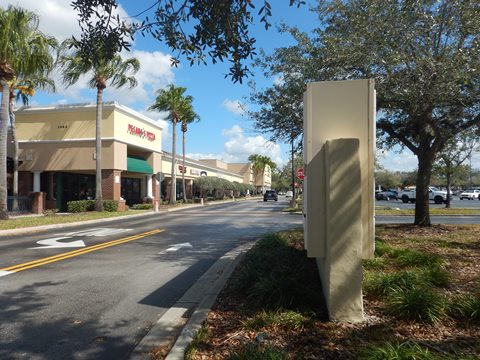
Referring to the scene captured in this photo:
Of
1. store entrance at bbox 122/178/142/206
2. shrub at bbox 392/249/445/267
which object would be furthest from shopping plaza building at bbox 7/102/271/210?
shrub at bbox 392/249/445/267

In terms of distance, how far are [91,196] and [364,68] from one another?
28.9 metres

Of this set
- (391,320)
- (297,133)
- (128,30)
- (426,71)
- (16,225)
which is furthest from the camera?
(16,225)

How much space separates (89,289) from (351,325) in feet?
14.4

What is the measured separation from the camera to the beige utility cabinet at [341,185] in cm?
438

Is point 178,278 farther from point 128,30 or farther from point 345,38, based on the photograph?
point 345,38

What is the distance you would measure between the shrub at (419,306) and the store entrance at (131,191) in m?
33.8

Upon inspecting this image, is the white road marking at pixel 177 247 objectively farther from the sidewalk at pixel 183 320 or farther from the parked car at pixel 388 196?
the parked car at pixel 388 196

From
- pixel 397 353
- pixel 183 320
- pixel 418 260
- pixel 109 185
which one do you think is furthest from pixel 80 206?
pixel 397 353

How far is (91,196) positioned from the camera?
1332 inches

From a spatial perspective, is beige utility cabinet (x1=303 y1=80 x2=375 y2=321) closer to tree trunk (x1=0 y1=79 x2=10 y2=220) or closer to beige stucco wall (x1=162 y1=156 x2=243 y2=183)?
tree trunk (x1=0 y1=79 x2=10 y2=220)

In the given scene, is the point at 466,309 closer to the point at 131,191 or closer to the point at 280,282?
the point at 280,282

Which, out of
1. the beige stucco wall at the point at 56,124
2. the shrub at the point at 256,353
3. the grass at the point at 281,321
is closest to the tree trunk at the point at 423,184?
the grass at the point at 281,321

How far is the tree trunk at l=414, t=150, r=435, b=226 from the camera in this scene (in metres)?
11.7

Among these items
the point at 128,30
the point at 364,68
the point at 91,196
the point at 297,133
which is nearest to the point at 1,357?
the point at 128,30
